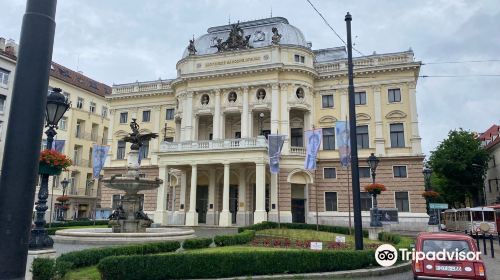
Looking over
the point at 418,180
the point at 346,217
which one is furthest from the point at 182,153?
the point at 418,180

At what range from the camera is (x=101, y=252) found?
13.3m

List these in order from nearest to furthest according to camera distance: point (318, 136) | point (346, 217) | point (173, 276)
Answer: point (173, 276)
point (318, 136)
point (346, 217)

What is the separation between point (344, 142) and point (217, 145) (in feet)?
53.5

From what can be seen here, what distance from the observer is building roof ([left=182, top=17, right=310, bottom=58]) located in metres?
44.0

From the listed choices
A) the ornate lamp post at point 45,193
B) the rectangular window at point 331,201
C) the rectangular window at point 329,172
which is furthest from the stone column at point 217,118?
the ornate lamp post at point 45,193

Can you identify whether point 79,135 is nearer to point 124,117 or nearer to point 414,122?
point 124,117

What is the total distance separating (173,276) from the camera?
11.6 metres

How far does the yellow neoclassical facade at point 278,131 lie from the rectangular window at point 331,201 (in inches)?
4.0

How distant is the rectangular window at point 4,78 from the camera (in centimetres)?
4553

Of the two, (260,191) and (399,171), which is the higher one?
→ (399,171)

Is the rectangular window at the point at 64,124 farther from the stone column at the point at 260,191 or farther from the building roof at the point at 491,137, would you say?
the building roof at the point at 491,137

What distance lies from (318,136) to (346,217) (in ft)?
42.0

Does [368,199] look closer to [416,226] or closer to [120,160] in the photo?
[416,226]

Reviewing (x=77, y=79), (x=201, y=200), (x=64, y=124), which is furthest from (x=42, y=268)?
(x=77, y=79)
